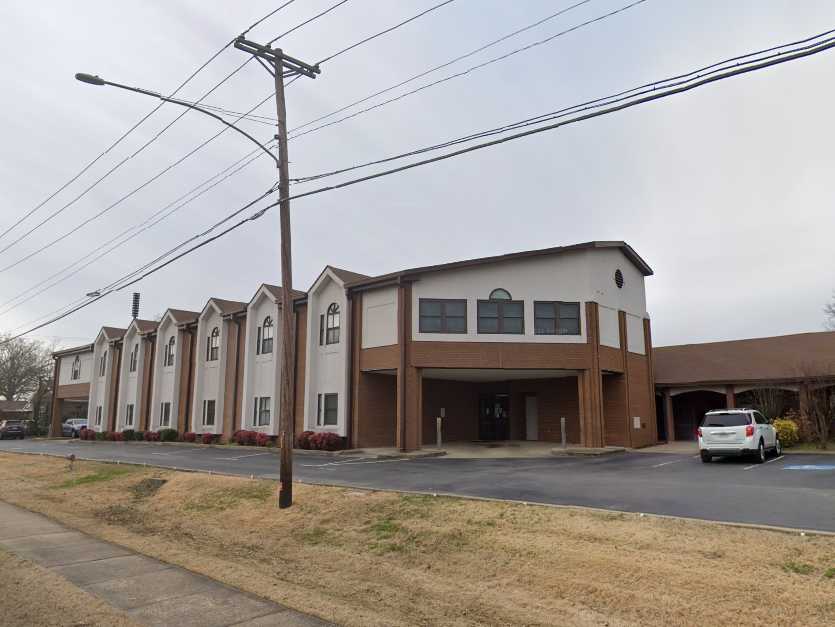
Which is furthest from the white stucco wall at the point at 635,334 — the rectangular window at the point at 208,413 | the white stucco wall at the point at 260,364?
the rectangular window at the point at 208,413

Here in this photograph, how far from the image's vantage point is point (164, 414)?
1631 inches

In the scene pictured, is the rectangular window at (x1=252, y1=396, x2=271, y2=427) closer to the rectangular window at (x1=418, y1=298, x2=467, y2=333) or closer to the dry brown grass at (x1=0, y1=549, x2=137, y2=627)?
the rectangular window at (x1=418, y1=298, x2=467, y2=333)

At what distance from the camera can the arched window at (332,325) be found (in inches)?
1166

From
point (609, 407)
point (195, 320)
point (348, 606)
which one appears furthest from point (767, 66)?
point (195, 320)

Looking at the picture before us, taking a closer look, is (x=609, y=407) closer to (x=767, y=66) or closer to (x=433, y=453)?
(x=433, y=453)

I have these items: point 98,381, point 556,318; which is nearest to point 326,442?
point 556,318

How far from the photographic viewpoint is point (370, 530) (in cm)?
1084

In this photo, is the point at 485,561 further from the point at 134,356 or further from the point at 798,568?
the point at 134,356

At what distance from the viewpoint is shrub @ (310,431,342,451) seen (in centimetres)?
2696

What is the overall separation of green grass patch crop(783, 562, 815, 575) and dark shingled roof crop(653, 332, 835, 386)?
68.9 feet

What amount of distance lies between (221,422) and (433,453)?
1623 cm

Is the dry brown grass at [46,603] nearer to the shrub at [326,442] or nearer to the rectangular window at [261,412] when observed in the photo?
the shrub at [326,442]

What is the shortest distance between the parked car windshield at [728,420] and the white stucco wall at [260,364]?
66.9 feet

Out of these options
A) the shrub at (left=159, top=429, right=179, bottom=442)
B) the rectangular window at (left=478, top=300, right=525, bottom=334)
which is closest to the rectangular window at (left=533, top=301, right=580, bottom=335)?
the rectangular window at (left=478, top=300, right=525, bottom=334)
